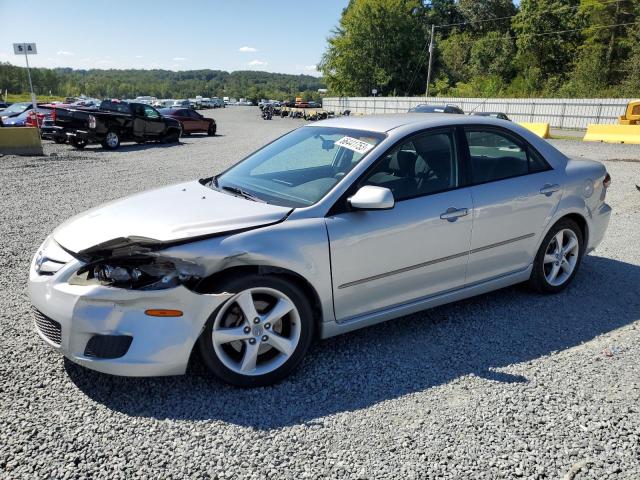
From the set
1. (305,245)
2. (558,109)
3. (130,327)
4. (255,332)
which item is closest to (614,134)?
(558,109)

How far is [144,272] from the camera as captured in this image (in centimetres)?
292

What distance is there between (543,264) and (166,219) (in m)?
3.22

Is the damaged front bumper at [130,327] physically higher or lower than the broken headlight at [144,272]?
lower

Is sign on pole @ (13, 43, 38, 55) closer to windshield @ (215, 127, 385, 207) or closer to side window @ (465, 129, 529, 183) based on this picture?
windshield @ (215, 127, 385, 207)

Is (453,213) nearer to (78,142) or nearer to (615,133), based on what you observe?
(78,142)

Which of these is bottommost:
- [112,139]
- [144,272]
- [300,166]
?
[112,139]

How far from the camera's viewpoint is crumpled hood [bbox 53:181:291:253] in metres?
3.03

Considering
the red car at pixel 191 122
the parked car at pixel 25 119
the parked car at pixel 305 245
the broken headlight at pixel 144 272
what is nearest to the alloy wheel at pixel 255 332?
the parked car at pixel 305 245

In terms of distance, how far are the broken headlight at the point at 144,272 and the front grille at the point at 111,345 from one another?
286 mm

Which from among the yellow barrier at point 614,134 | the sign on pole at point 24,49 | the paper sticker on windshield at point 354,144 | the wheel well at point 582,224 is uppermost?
the sign on pole at point 24,49

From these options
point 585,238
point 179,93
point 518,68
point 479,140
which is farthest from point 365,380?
point 179,93

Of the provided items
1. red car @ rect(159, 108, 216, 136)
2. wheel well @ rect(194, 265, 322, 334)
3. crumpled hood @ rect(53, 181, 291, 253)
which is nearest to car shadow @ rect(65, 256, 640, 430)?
wheel well @ rect(194, 265, 322, 334)

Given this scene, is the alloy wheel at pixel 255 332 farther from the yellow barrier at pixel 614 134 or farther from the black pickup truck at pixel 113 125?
the yellow barrier at pixel 614 134

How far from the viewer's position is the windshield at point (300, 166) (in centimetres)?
357
